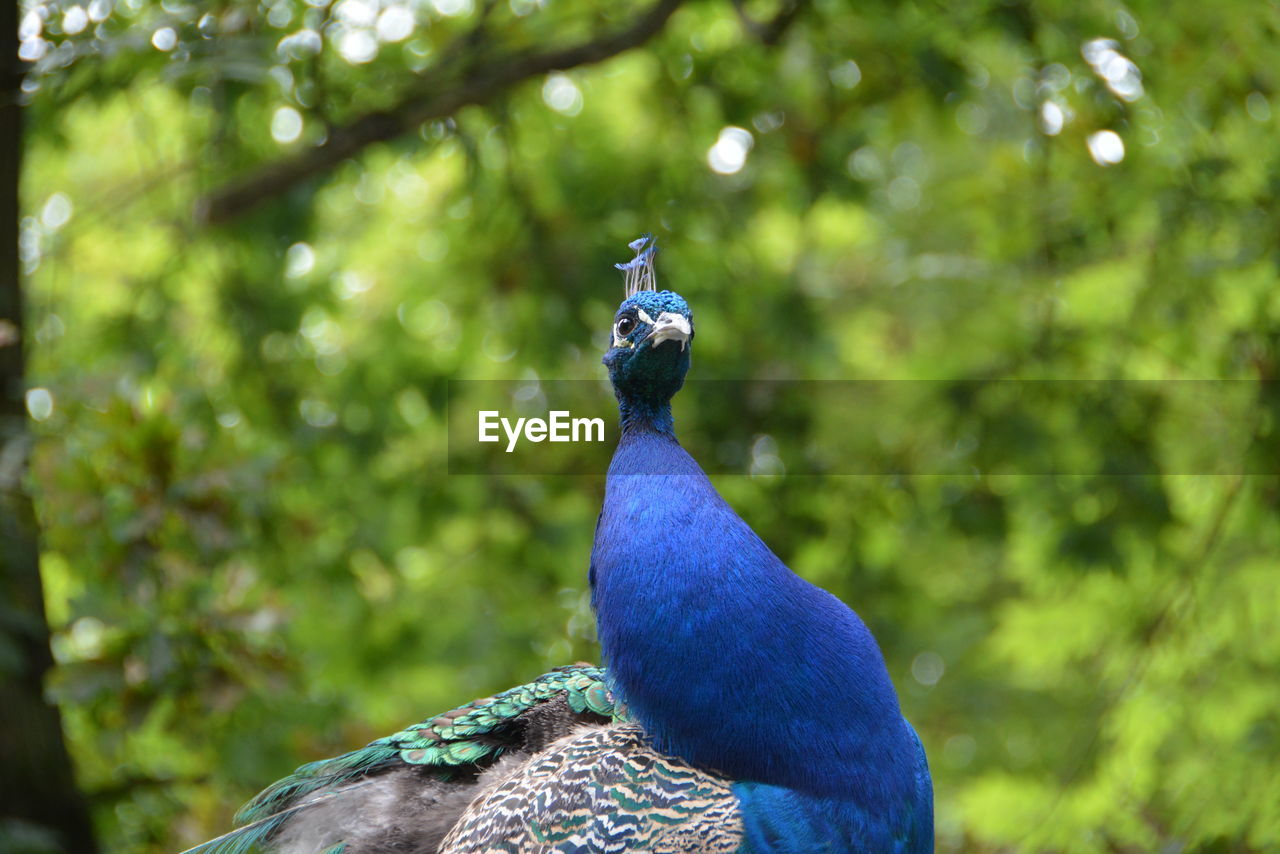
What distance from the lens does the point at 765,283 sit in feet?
19.4

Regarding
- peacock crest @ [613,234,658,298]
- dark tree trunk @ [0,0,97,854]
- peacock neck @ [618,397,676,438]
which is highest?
peacock crest @ [613,234,658,298]

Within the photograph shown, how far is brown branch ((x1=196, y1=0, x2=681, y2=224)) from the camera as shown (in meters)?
5.42

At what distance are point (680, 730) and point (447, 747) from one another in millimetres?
598

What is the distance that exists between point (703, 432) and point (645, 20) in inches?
73.4

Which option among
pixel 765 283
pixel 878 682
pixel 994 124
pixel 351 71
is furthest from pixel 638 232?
pixel 994 124

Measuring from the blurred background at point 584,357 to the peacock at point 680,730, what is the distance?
2077 mm

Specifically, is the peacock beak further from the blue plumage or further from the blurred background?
the blurred background

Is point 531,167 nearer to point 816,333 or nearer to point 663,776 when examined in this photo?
point 816,333

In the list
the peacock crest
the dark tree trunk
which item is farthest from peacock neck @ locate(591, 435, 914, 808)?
the dark tree trunk

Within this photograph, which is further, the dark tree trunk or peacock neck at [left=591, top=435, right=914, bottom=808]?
the dark tree trunk

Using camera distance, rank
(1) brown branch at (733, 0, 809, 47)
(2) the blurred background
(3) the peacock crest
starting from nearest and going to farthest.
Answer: (3) the peacock crest → (2) the blurred background → (1) brown branch at (733, 0, 809, 47)

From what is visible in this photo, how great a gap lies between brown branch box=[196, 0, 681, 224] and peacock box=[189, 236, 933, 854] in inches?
120

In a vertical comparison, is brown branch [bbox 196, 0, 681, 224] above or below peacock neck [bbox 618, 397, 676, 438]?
above

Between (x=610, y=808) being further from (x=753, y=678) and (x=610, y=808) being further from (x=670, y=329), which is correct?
(x=670, y=329)
